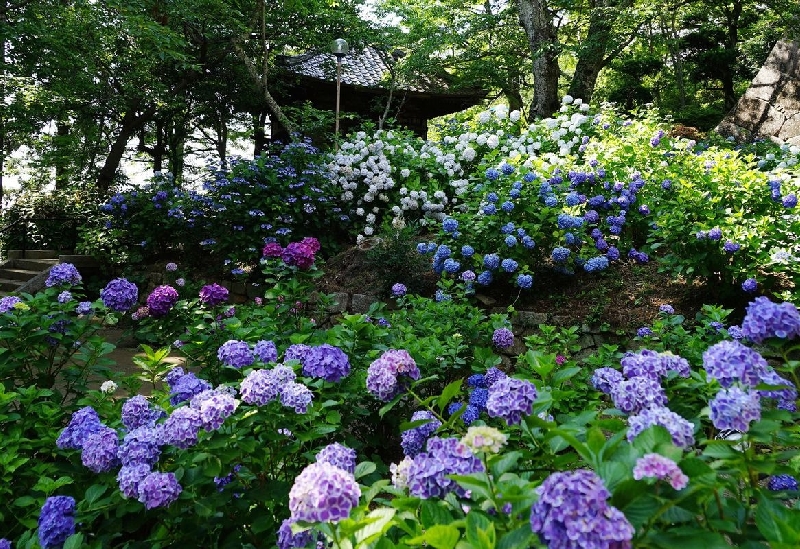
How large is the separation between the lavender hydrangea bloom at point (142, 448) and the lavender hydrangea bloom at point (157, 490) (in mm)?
76

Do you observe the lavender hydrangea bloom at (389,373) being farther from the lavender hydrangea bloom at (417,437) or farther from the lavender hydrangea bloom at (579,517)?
the lavender hydrangea bloom at (579,517)

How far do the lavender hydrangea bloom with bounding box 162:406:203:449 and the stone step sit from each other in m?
8.72

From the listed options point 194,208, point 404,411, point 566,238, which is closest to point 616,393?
point 404,411

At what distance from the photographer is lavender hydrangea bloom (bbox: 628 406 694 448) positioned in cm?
105

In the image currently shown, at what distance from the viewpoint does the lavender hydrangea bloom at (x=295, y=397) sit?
1.53m

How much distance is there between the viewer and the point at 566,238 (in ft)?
15.1

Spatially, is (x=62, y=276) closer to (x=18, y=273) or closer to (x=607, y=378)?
(x=607, y=378)

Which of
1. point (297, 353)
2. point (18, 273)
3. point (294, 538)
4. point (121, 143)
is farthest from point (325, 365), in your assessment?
point (121, 143)

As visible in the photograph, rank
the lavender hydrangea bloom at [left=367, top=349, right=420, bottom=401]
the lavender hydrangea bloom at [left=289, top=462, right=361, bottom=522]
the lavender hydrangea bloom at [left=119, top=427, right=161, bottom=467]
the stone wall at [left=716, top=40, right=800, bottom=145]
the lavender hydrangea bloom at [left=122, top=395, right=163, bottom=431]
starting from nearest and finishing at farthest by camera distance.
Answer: the lavender hydrangea bloom at [left=289, top=462, right=361, bottom=522]
the lavender hydrangea bloom at [left=119, top=427, right=161, bottom=467]
the lavender hydrangea bloom at [left=367, top=349, right=420, bottom=401]
the lavender hydrangea bloom at [left=122, top=395, right=163, bottom=431]
the stone wall at [left=716, top=40, right=800, bottom=145]

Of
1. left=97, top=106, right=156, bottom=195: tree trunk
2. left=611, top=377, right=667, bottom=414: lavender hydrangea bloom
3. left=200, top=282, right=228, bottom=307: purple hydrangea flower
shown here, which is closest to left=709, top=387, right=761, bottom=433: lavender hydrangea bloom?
left=611, top=377, right=667, bottom=414: lavender hydrangea bloom

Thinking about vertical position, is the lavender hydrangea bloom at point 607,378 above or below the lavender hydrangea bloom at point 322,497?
below

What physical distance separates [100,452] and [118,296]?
1.39 metres

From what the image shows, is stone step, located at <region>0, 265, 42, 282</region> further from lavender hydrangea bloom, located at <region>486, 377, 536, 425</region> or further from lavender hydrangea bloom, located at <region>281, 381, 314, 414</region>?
lavender hydrangea bloom, located at <region>486, 377, 536, 425</region>

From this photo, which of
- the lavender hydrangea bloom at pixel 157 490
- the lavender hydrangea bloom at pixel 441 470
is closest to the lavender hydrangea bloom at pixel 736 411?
the lavender hydrangea bloom at pixel 441 470
